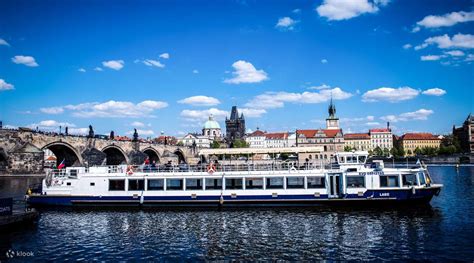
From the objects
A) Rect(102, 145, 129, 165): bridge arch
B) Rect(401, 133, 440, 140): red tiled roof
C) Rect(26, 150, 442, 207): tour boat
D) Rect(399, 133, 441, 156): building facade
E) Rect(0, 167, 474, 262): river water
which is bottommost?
Rect(0, 167, 474, 262): river water

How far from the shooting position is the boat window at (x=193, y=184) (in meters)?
31.1

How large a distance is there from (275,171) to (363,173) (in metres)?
7.08

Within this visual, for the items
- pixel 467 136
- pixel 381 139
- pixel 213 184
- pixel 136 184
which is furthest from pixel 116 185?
pixel 381 139

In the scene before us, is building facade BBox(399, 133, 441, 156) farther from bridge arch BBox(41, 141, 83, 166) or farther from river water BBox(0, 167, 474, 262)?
river water BBox(0, 167, 474, 262)

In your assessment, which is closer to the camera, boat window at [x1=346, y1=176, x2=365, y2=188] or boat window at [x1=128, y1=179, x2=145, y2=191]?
boat window at [x1=346, y1=176, x2=365, y2=188]

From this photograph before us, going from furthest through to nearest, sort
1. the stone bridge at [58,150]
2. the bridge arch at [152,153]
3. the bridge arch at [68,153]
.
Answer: the bridge arch at [152,153] → the bridge arch at [68,153] → the stone bridge at [58,150]

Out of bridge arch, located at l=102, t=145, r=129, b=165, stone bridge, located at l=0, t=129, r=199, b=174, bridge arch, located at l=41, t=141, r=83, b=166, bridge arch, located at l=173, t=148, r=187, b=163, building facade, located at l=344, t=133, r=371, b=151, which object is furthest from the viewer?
building facade, located at l=344, t=133, r=371, b=151

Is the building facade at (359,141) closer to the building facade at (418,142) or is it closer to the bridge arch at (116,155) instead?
the building facade at (418,142)

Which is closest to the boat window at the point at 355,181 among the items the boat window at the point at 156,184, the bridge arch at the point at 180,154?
the boat window at the point at 156,184

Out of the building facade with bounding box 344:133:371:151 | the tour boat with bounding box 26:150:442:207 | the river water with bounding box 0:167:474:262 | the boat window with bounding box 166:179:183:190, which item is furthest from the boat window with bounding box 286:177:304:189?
the building facade with bounding box 344:133:371:151

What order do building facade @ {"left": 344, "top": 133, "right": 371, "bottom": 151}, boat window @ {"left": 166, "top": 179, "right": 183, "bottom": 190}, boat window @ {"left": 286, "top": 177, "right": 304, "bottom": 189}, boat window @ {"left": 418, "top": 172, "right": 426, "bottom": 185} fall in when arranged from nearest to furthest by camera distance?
boat window @ {"left": 418, "top": 172, "right": 426, "bottom": 185}, boat window @ {"left": 286, "top": 177, "right": 304, "bottom": 189}, boat window @ {"left": 166, "top": 179, "right": 183, "bottom": 190}, building facade @ {"left": 344, "top": 133, "right": 371, "bottom": 151}

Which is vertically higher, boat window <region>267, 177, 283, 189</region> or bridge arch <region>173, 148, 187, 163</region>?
bridge arch <region>173, 148, 187, 163</region>

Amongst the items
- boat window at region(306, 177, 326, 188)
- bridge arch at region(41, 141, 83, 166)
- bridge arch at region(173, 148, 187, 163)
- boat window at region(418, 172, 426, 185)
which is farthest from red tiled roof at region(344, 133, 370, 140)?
boat window at region(306, 177, 326, 188)

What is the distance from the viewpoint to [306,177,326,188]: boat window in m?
30.0
